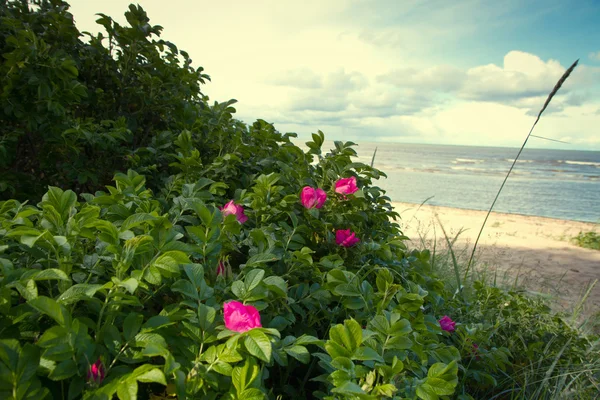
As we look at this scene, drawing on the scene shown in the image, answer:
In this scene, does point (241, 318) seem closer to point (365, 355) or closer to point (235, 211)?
point (365, 355)

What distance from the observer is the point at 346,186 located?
1.74 metres

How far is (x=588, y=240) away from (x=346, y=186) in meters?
8.96

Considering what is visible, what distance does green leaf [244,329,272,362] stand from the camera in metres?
0.87

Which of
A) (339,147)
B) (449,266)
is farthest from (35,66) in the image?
(449,266)

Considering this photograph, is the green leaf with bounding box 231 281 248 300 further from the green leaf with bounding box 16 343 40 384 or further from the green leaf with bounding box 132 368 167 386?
the green leaf with bounding box 16 343 40 384

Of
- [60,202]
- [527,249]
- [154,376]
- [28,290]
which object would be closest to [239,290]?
[154,376]

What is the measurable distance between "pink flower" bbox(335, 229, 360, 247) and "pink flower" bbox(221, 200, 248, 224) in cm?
37

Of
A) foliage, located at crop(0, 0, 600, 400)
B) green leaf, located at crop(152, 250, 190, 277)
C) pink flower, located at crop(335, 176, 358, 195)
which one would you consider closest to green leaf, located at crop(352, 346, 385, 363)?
foliage, located at crop(0, 0, 600, 400)

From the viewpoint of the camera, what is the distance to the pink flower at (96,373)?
2.78 ft

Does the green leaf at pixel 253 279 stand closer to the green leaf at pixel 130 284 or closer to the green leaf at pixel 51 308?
the green leaf at pixel 130 284

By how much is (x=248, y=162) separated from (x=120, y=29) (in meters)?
1.12

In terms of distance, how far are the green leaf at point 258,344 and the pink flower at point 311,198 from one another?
→ 33.1 inches

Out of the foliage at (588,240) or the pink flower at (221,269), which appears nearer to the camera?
the pink flower at (221,269)

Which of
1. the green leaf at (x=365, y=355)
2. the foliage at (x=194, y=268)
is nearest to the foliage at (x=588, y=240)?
the foliage at (x=194, y=268)
